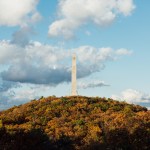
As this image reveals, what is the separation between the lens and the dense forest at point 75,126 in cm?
3306

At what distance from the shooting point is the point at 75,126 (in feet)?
136

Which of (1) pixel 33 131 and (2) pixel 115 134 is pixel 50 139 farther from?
(2) pixel 115 134

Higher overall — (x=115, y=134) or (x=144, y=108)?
(x=144, y=108)

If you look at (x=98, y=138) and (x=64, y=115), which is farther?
(x=64, y=115)

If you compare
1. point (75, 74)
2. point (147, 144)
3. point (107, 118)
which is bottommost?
point (147, 144)

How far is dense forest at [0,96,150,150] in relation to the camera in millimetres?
33062

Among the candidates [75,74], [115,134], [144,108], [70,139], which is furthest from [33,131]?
[75,74]

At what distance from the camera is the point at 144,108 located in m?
53.5

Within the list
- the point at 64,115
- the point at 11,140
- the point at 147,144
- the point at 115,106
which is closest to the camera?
the point at 11,140

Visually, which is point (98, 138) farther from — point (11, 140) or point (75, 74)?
point (75, 74)

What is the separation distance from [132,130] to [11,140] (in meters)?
11.6

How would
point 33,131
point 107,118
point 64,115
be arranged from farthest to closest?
point 64,115, point 107,118, point 33,131

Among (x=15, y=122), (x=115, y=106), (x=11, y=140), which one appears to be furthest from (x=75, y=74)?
(x=11, y=140)

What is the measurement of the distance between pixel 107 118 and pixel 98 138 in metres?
6.50
